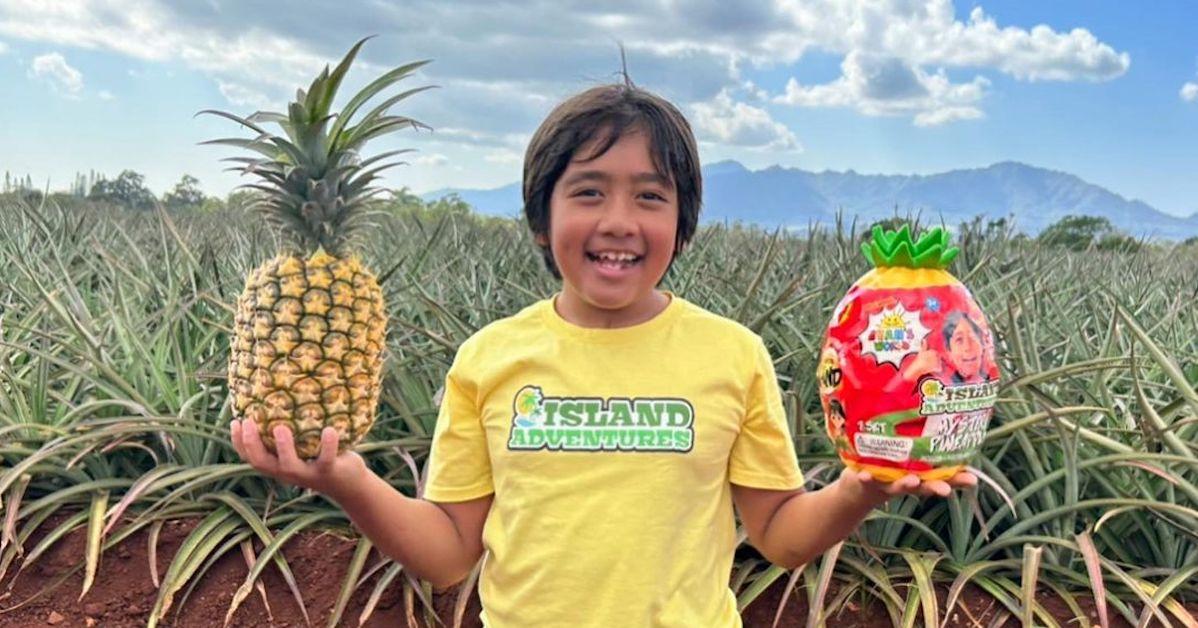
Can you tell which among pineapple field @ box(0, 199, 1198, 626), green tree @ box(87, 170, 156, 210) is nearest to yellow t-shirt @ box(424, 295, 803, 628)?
pineapple field @ box(0, 199, 1198, 626)

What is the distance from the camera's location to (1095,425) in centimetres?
255

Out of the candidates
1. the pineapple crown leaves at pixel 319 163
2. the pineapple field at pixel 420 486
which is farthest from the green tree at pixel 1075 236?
the pineapple crown leaves at pixel 319 163


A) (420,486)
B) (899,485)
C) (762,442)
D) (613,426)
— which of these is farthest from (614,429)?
(420,486)

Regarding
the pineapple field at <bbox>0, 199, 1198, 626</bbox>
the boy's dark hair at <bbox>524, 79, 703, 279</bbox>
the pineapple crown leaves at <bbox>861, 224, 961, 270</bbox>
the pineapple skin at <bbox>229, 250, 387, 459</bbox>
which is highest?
the boy's dark hair at <bbox>524, 79, 703, 279</bbox>

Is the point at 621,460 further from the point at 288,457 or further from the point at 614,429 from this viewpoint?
the point at 288,457

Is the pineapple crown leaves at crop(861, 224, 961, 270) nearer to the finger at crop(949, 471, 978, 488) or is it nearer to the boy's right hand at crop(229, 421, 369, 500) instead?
the finger at crop(949, 471, 978, 488)

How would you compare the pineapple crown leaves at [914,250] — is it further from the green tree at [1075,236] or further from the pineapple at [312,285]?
the green tree at [1075,236]

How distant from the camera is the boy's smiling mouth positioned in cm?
130

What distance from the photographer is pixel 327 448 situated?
118 centimetres

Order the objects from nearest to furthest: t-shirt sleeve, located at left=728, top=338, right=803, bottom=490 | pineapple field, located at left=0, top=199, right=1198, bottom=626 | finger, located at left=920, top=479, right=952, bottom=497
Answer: finger, located at left=920, top=479, right=952, bottom=497, t-shirt sleeve, located at left=728, top=338, right=803, bottom=490, pineapple field, located at left=0, top=199, right=1198, bottom=626

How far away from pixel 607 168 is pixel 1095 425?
192 centimetres

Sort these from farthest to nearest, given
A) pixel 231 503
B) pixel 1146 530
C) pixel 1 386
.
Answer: pixel 1 386
pixel 231 503
pixel 1146 530

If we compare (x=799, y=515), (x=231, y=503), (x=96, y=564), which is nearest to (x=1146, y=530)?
(x=799, y=515)

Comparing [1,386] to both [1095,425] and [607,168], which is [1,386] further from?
[1095,425]
